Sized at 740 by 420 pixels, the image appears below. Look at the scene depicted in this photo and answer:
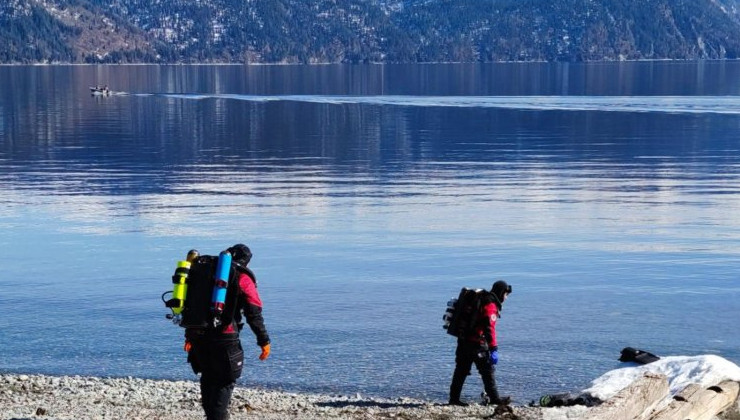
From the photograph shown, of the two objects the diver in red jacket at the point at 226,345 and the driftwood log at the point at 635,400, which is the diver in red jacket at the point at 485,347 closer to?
the driftwood log at the point at 635,400

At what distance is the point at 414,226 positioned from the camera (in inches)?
1428

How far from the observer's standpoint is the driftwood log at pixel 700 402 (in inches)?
587

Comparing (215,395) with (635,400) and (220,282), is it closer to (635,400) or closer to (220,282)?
(220,282)

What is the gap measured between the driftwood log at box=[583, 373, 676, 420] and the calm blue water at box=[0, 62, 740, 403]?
3631 millimetres

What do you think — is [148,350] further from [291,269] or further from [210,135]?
[210,135]

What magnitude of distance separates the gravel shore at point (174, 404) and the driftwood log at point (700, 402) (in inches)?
47.0

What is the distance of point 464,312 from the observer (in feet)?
54.6

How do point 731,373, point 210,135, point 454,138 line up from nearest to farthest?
point 731,373, point 454,138, point 210,135

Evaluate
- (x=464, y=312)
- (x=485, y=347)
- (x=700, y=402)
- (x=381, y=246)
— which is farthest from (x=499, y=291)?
(x=381, y=246)

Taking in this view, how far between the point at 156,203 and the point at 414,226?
35.7ft

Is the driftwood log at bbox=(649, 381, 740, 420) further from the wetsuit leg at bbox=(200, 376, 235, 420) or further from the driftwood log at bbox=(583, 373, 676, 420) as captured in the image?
the wetsuit leg at bbox=(200, 376, 235, 420)

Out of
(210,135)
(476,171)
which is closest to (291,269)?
(476,171)

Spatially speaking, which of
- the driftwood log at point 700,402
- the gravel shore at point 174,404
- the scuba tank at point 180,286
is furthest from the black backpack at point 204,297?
the driftwood log at point 700,402

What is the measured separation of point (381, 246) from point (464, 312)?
16257mm
